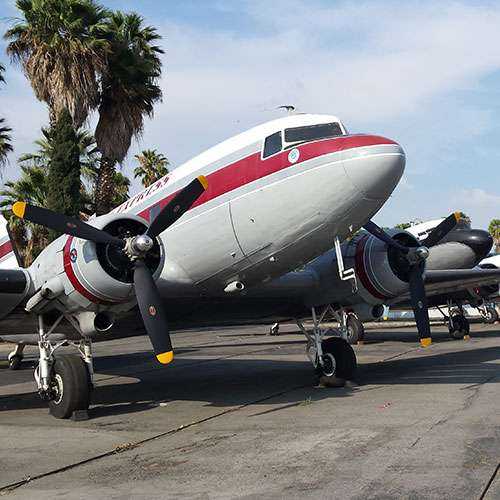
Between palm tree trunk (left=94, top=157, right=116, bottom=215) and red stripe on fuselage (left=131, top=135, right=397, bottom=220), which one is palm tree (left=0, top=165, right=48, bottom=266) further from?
red stripe on fuselage (left=131, top=135, right=397, bottom=220)

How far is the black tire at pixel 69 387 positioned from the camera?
11266mm

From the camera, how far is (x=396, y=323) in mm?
41719

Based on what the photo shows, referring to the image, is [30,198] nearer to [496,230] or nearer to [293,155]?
[293,155]

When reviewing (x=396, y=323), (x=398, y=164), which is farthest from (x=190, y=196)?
(x=396, y=323)

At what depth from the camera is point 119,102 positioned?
113 feet

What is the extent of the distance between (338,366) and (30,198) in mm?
25646

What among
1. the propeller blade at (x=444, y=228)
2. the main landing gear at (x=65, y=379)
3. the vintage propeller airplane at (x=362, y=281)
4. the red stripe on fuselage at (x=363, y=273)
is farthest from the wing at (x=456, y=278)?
the main landing gear at (x=65, y=379)

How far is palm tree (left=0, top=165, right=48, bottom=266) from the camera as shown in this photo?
35.3 m

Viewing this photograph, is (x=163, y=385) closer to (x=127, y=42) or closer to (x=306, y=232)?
(x=306, y=232)

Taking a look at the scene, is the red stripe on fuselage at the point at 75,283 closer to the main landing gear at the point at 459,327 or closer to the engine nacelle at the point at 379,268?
the engine nacelle at the point at 379,268

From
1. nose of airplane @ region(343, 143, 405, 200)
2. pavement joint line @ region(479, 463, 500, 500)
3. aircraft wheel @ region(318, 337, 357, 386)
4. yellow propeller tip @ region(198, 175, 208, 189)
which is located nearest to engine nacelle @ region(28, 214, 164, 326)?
yellow propeller tip @ region(198, 175, 208, 189)

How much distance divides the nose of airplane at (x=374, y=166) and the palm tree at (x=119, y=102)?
24.8 m

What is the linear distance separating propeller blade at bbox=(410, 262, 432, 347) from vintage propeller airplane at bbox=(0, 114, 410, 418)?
3.41m

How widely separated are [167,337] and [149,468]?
11.2ft
